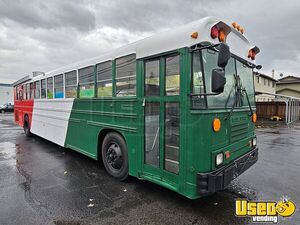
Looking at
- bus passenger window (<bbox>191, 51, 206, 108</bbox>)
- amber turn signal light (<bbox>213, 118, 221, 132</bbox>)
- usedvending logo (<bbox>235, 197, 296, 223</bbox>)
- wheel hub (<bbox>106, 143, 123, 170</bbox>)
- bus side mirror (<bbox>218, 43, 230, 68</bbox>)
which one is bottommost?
usedvending logo (<bbox>235, 197, 296, 223</bbox>)

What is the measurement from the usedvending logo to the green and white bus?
547mm

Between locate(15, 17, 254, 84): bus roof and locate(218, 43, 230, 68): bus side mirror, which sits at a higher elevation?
locate(15, 17, 254, 84): bus roof

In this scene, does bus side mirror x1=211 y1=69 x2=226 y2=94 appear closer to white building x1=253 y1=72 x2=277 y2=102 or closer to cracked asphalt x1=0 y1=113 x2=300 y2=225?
cracked asphalt x1=0 y1=113 x2=300 y2=225

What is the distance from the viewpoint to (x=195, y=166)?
106 inches

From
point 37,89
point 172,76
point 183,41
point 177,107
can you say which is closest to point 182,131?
point 177,107

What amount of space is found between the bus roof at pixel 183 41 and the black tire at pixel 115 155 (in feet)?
5.41

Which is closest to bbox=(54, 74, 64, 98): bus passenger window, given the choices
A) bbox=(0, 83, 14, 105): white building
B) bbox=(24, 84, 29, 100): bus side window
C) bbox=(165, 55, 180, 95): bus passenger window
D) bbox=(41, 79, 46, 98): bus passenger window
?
bbox=(41, 79, 46, 98): bus passenger window

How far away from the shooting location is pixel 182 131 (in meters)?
2.80

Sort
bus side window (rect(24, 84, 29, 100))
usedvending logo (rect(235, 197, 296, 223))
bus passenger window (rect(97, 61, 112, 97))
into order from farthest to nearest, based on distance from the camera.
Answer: bus side window (rect(24, 84, 29, 100))
bus passenger window (rect(97, 61, 112, 97))
usedvending logo (rect(235, 197, 296, 223))

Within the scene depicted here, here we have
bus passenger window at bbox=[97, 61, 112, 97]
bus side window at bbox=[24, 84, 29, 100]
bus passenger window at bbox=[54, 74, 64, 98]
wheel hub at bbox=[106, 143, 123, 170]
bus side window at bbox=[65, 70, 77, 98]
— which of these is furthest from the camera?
bus side window at bbox=[24, 84, 29, 100]

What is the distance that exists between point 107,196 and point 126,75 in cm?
219

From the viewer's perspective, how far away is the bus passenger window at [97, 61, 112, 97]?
419 cm

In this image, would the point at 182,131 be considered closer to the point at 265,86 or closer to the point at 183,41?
the point at 183,41

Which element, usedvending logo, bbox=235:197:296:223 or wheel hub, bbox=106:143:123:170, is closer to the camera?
usedvending logo, bbox=235:197:296:223
